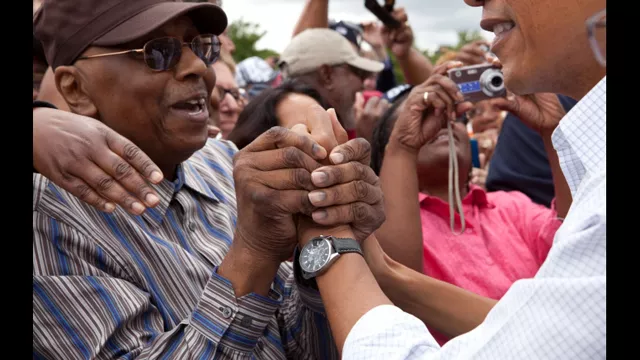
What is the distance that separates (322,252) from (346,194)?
187mm

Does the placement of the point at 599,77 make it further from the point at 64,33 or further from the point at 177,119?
the point at 64,33

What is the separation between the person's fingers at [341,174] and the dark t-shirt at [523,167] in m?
2.45

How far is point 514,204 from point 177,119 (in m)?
1.86

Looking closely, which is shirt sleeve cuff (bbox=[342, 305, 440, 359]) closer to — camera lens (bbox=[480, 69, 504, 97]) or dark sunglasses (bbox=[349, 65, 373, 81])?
camera lens (bbox=[480, 69, 504, 97])

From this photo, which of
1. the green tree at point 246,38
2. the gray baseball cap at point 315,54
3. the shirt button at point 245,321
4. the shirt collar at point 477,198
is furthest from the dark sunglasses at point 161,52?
the green tree at point 246,38

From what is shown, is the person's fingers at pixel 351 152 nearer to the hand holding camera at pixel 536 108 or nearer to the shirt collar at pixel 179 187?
the shirt collar at pixel 179 187

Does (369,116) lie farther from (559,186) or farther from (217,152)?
(217,152)

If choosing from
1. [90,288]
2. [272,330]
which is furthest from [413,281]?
[90,288]

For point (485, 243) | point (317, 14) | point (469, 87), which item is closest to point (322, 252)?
point (469, 87)

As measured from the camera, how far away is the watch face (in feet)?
5.73

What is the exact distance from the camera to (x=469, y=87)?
3.03 metres

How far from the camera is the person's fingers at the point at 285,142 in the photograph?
1.88 meters

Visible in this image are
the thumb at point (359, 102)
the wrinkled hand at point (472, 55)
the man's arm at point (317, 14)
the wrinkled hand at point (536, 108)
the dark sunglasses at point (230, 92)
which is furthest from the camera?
the thumb at point (359, 102)

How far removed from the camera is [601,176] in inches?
47.5
